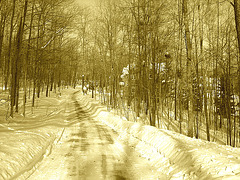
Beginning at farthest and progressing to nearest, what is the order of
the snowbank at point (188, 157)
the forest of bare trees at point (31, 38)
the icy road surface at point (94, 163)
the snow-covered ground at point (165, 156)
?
the forest of bare trees at point (31, 38)
the icy road surface at point (94, 163)
the snow-covered ground at point (165, 156)
the snowbank at point (188, 157)

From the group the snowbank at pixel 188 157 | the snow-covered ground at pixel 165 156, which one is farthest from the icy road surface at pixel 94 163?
the snowbank at pixel 188 157

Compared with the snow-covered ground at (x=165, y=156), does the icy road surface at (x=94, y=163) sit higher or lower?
lower

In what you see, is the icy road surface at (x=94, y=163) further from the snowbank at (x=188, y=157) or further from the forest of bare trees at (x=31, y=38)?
the forest of bare trees at (x=31, y=38)

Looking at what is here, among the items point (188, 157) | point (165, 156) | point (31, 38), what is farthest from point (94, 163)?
point (31, 38)

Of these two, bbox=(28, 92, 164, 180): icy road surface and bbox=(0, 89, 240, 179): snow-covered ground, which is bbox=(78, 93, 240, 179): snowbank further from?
bbox=(28, 92, 164, 180): icy road surface

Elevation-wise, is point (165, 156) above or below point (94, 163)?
above

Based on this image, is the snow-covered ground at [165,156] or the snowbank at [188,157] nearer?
the snowbank at [188,157]

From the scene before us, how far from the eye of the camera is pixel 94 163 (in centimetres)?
648

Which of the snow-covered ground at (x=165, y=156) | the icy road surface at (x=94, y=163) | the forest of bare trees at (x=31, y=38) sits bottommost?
the icy road surface at (x=94, y=163)

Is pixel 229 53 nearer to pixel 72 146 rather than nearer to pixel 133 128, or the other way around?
pixel 133 128

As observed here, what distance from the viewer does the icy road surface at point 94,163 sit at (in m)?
5.53

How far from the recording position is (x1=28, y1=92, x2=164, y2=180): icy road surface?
18.1 feet

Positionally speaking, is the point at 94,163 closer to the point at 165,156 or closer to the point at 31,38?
the point at 165,156

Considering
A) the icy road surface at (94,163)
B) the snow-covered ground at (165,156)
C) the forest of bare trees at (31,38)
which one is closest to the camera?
the snow-covered ground at (165,156)
